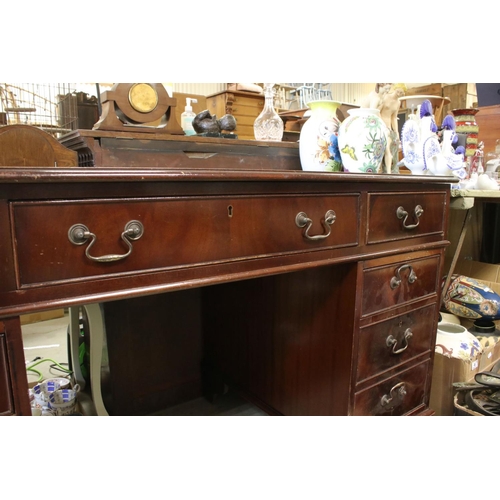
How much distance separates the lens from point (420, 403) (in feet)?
3.89

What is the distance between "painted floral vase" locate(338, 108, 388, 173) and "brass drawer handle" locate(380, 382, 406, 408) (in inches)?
22.3

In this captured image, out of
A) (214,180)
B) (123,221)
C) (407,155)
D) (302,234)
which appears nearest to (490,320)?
(407,155)

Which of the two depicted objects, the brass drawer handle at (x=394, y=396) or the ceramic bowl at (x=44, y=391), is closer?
the brass drawer handle at (x=394, y=396)

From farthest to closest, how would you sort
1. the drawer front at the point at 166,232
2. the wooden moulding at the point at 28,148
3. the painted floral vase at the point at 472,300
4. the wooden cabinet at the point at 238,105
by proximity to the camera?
1. the wooden cabinet at the point at 238,105
2. the painted floral vase at the point at 472,300
3. the wooden moulding at the point at 28,148
4. the drawer front at the point at 166,232

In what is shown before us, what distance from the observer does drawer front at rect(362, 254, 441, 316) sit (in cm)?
98

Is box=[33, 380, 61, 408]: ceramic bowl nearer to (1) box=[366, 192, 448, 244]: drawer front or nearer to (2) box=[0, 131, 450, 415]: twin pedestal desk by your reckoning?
(2) box=[0, 131, 450, 415]: twin pedestal desk

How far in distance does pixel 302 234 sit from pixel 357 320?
281 mm

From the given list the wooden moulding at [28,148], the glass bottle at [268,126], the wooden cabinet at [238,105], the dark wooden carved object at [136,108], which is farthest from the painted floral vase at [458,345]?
the wooden cabinet at [238,105]

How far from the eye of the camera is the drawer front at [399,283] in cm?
98

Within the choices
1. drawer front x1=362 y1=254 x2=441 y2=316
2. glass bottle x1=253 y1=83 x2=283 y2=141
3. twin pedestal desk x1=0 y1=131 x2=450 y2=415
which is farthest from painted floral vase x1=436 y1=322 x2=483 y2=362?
glass bottle x1=253 y1=83 x2=283 y2=141

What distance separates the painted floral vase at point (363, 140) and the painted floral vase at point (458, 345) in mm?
701

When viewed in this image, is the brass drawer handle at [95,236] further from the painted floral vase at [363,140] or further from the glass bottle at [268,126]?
the glass bottle at [268,126]

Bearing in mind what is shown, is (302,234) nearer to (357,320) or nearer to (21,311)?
(357,320)

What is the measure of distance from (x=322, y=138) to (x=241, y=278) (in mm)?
493
